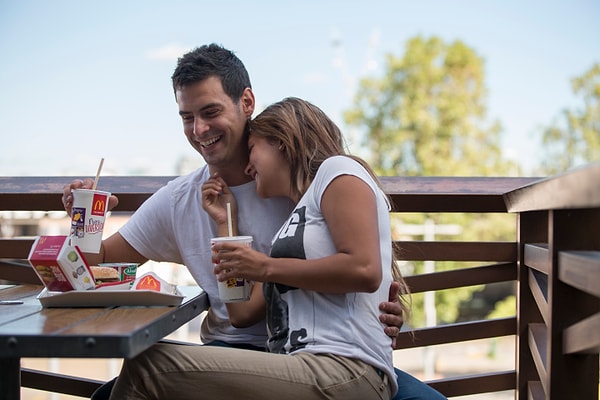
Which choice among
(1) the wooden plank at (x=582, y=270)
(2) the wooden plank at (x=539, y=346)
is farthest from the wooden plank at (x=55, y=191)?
(1) the wooden plank at (x=582, y=270)

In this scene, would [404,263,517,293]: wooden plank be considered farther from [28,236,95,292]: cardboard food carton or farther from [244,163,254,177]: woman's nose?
[28,236,95,292]: cardboard food carton

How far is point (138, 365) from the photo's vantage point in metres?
1.58

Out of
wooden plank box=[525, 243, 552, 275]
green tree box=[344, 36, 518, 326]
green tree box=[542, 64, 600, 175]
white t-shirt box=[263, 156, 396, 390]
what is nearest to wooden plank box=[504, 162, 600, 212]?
wooden plank box=[525, 243, 552, 275]

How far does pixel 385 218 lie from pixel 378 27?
38.0 meters

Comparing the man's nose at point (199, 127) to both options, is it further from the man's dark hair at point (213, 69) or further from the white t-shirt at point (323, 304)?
the white t-shirt at point (323, 304)

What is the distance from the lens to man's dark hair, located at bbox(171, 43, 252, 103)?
211 centimetres

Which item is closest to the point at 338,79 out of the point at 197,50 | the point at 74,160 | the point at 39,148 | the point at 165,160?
the point at 165,160

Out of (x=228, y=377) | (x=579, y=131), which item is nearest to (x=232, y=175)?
(x=228, y=377)

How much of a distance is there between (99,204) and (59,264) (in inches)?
12.6

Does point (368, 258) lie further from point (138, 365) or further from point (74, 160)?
point (74, 160)

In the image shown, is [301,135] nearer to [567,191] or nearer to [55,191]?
[567,191]

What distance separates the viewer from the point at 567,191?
135 cm

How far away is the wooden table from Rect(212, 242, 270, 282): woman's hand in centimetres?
16

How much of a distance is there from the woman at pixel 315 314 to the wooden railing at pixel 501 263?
0.39 metres
